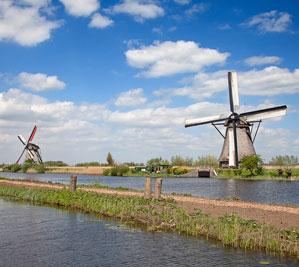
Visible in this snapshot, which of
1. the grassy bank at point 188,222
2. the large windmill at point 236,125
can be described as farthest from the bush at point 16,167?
the grassy bank at point 188,222

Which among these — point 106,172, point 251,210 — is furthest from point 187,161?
point 251,210

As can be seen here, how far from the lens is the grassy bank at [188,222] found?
42.1 feet

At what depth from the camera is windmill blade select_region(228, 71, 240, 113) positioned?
2370 inches

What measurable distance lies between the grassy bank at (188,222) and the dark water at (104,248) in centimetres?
57

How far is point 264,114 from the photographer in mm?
57562

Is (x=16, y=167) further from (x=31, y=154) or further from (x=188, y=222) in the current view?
(x=188, y=222)

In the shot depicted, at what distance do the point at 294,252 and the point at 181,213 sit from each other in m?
5.96

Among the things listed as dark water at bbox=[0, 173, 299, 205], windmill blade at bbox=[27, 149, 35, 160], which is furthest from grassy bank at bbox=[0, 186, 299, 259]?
Answer: windmill blade at bbox=[27, 149, 35, 160]

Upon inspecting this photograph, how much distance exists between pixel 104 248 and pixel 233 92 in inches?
1957

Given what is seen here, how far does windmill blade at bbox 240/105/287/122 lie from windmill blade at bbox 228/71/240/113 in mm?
1672

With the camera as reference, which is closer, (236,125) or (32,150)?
(236,125)

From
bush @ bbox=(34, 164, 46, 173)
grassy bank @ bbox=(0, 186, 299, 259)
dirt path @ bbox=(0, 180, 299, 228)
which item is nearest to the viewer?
grassy bank @ bbox=(0, 186, 299, 259)

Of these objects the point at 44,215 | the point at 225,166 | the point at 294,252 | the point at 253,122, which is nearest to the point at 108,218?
the point at 44,215

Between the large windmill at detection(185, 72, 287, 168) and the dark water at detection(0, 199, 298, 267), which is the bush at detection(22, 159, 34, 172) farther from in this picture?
the dark water at detection(0, 199, 298, 267)
